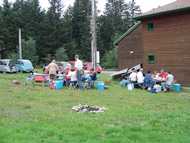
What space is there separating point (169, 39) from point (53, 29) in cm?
6226

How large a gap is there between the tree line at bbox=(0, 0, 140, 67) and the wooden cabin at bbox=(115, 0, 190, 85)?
153 feet

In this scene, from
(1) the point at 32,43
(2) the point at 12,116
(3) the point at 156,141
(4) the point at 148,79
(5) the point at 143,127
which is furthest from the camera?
(1) the point at 32,43

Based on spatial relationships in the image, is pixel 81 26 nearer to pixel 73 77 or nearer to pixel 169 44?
pixel 169 44

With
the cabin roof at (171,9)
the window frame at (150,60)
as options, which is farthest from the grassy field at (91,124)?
the window frame at (150,60)

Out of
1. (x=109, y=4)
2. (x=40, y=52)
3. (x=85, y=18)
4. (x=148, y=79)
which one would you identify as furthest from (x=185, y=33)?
(x=109, y=4)

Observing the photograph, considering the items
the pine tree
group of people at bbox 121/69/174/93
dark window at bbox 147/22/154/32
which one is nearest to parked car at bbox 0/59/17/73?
dark window at bbox 147/22/154/32

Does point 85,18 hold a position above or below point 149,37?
above

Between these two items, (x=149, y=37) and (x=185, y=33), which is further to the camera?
(x=149, y=37)

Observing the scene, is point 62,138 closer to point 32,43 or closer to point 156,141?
point 156,141

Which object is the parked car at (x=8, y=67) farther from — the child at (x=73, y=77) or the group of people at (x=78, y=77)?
the child at (x=73, y=77)

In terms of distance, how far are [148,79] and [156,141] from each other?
58.9 ft

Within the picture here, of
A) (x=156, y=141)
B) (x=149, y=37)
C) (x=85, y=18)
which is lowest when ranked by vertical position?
(x=156, y=141)

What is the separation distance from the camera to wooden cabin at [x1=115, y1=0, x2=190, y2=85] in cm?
3200

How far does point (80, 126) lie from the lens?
1167 centimetres
